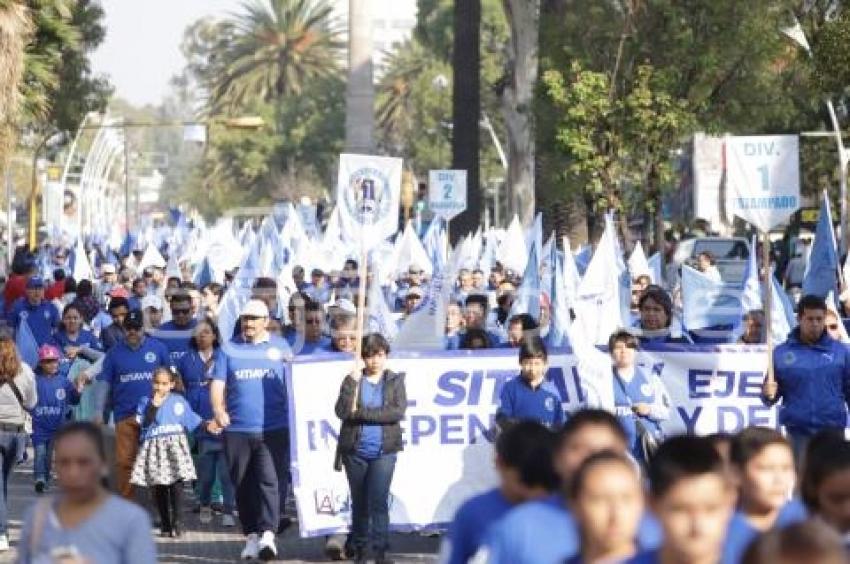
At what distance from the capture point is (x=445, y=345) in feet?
55.7

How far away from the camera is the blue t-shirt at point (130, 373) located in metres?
16.4

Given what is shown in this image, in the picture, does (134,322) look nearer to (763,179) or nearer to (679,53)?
(763,179)

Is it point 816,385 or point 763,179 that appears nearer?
point 816,385

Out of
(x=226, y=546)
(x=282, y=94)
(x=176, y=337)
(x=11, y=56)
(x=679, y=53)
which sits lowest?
(x=226, y=546)

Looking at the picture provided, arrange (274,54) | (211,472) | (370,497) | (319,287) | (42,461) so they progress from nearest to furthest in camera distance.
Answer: (370,497), (211,472), (42,461), (319,287), (274,54)

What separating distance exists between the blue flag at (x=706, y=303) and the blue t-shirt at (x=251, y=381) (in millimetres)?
5912

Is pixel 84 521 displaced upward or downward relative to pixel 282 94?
downward

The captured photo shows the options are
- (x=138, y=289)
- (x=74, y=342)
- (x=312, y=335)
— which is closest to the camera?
(x=312, y=335)

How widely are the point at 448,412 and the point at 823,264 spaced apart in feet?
16.0

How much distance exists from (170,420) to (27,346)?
4982 millimetres

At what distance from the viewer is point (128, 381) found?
1638 cm

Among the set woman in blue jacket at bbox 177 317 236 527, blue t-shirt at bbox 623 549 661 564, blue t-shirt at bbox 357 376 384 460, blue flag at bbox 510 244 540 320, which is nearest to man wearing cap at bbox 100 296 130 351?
woman in blue jacket at bbox 177 317 236 527

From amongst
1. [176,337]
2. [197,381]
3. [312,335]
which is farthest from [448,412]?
[176,337]

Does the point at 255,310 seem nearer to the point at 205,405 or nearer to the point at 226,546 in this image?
the point at 226,546
